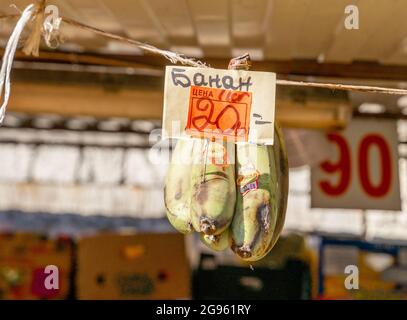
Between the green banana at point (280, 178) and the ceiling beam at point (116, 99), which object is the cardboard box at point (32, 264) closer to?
the ceiling beam at point (116, 99)

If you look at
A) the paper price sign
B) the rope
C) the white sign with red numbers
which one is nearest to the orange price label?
the paper price sign

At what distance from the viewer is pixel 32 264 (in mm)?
4129

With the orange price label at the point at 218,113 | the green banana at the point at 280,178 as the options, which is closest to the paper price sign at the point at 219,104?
the orange price label at the point at 218,113

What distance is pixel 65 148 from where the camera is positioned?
8.49m

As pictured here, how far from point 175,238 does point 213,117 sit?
2433 millimetres

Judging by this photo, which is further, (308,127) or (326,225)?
(326,225)

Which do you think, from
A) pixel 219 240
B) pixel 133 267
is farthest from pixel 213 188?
pixel 133 267

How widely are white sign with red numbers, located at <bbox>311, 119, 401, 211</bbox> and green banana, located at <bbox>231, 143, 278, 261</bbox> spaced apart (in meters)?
2.67

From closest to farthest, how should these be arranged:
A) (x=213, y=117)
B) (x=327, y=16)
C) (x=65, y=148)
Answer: (x=213, y=117) < (x=327, y=16) < (x=65, y=148)

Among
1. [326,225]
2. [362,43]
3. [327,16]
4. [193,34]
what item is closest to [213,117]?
[327,16]

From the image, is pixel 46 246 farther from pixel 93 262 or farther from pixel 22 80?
pixel 22 80

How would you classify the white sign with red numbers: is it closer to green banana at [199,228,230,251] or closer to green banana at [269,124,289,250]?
green banana at [269,124,289,250]

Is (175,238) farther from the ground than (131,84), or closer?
closer

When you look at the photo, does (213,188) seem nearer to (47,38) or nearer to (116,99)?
(47,38)
